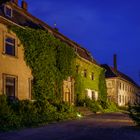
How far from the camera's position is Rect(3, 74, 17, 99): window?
77.6 feet

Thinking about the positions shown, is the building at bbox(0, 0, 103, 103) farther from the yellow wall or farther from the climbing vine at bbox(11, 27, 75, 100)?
the climbing vine at bbox(11, 27, 75, 100)

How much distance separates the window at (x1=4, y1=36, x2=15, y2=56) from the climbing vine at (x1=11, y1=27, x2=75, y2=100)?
812mm

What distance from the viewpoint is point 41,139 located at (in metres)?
12.9

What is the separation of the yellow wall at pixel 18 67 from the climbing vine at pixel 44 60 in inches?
19.3

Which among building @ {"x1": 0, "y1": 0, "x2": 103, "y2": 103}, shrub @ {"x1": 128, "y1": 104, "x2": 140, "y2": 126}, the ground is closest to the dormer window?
building @ {"x1": 0, "y1": 0, "x2": 103, "y2": 103}

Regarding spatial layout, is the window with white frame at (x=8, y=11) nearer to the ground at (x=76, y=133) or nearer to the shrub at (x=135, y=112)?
the ground at (x=76, y=133)

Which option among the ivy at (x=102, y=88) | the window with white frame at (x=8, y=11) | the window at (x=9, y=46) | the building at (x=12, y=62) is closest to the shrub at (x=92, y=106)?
the ivy at (x=102, y=88)

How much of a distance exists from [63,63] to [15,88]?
27.1 ft

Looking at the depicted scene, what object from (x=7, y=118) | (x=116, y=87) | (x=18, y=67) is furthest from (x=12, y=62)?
(x=116, y=87)

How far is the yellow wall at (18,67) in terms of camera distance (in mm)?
23422

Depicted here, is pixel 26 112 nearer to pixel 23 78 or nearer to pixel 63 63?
pixel 23 78

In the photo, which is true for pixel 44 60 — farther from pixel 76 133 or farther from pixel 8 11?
pixel 76 133

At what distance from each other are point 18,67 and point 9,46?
1.75m

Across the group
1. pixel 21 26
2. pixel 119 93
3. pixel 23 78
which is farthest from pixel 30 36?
pixel 119 93
